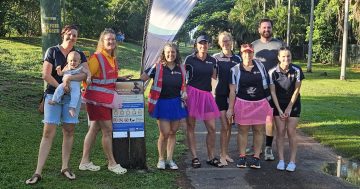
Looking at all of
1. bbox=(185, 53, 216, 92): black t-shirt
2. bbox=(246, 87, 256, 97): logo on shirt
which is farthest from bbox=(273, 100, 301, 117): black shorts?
bbox=(185, 53, 216, 92): black t-shirt

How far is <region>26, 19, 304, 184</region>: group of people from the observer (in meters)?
6.20

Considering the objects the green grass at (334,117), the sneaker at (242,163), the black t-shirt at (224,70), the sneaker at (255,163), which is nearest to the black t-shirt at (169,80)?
the black t-shirt at (224,70)

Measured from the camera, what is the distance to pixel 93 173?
6340 millimetres

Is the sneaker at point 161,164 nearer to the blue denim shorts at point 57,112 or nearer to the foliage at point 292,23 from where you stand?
the blue denim shorts at point 57,112

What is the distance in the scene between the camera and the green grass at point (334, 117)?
29.8 ft

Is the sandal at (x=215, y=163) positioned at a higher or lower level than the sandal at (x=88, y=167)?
lower

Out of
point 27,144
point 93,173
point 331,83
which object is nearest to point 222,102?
point 93,173

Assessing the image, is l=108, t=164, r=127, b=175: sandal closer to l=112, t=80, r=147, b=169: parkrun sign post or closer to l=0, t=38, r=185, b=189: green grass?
l=0, t=38, r=185, b=189: green grass

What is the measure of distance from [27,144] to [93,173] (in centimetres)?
188

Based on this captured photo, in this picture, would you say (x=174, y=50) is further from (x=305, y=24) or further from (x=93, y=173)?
(x=305, y=24)

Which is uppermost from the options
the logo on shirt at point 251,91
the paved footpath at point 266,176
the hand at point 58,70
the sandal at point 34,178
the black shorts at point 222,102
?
the hand at point 58,70

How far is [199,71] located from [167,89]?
1.90ft

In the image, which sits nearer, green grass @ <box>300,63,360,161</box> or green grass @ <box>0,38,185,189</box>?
green grass @ <box>0,38,185,189</box>

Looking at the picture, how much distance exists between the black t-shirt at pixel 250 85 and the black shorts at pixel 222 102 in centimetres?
30
